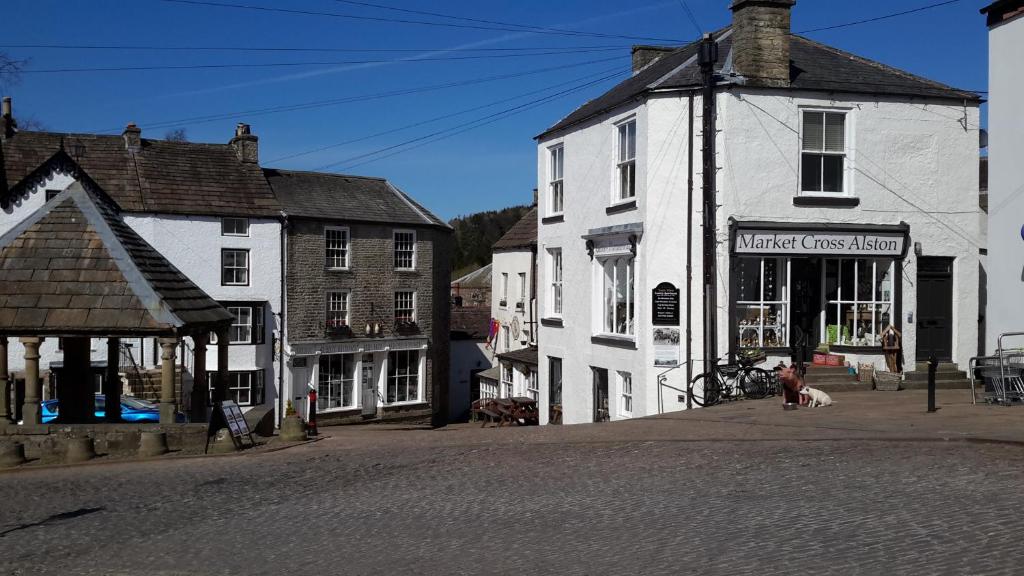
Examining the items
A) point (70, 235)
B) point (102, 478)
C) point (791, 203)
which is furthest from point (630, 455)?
point (70, 235)

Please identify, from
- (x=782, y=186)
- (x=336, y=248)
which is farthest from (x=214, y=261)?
(x=782, y=186)

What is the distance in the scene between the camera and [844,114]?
22.2 m

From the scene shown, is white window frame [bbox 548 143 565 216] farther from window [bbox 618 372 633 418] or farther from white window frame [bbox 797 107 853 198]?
white window frame [bbox 797 107 853 198]

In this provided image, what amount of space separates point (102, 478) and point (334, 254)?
26.8 metres

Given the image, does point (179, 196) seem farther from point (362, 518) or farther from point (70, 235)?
point (362, 518)

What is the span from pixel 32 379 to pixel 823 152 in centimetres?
1657

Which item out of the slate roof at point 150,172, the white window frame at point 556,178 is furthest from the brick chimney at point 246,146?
the white window frame at point 556,178

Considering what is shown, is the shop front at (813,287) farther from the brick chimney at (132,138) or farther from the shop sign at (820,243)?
the brick chimney at (132,138)

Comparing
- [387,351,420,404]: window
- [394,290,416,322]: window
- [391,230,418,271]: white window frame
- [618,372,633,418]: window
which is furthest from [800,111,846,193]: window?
[387,351,420,404]: window

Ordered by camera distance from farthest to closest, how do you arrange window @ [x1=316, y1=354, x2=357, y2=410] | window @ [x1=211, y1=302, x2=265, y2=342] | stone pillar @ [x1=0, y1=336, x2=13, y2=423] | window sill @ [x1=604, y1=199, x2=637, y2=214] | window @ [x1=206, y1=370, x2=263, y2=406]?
window @ [x1=316, y1=354, x2=357, y2=410] → window @ [x1=211, y1=302, x2=265, y2=342] → window @ [x1=206, y1=370, x2=263, y2=406] → window sill @ [x1=604, y1=199, x2=637, y2=214] → stone pillar @ [x1=0, y1=336, x2=13, y2=423]

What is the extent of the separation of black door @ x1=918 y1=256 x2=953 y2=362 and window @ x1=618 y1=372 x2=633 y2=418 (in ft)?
21.5

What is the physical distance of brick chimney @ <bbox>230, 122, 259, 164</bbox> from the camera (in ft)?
140

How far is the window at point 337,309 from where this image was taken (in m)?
40.8

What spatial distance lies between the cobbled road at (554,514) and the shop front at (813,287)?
286 inches
